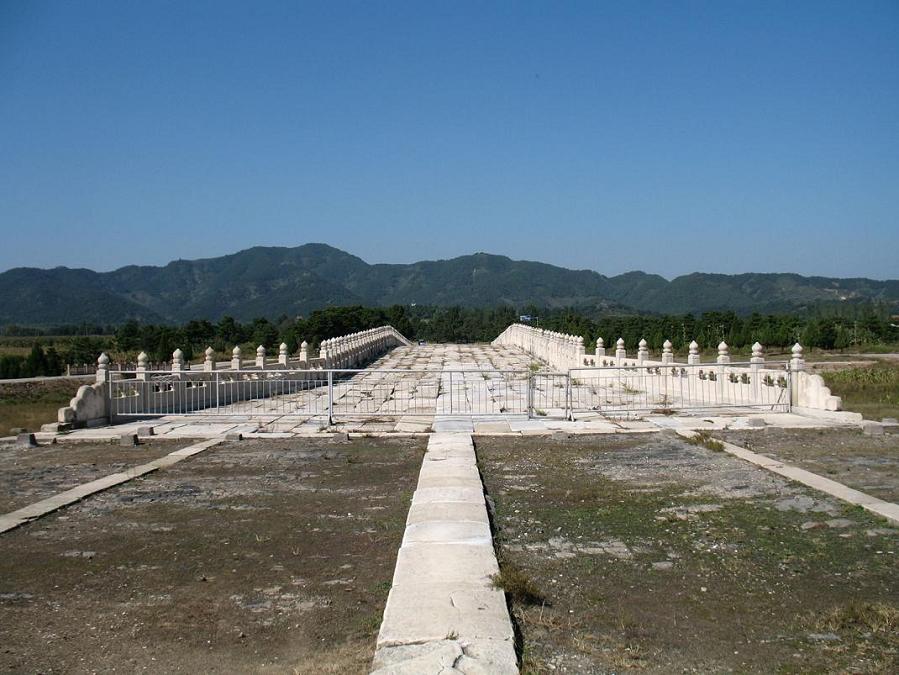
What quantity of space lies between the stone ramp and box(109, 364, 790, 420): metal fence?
5846mm

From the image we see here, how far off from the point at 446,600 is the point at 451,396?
1039 cm

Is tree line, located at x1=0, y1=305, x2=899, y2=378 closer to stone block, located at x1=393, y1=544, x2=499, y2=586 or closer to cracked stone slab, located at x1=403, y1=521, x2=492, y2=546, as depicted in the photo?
cracked stone slab, located at x1=403, y1=521, x2=492, y2=546

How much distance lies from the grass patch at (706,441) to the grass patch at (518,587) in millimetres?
6247

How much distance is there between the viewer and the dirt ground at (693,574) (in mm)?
4141

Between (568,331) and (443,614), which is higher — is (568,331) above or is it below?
above

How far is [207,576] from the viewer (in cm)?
547

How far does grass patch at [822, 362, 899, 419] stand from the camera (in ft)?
57.8

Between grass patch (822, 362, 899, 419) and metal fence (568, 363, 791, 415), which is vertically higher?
metal fence (568, 363, 791, 415)

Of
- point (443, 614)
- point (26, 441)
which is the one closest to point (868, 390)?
point (26, 441)

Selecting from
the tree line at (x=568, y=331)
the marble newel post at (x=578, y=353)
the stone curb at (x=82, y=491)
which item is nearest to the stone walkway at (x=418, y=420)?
the stone curb at (x=82, y=491)

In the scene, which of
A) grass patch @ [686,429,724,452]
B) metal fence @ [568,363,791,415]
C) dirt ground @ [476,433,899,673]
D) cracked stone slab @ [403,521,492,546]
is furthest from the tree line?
cracked stone slab @ [403,521,492,546]

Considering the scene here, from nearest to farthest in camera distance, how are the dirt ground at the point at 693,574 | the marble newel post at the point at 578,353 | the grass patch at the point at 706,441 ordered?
the dirt ground at the point at 693,574 → the grass patch at the point at 706,441 → the marble newel post at the point at 578,353

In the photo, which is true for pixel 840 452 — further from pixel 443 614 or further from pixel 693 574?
pixel 443 614

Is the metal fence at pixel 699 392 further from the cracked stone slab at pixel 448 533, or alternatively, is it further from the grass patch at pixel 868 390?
the cracked stone slab at pixel 448 533
